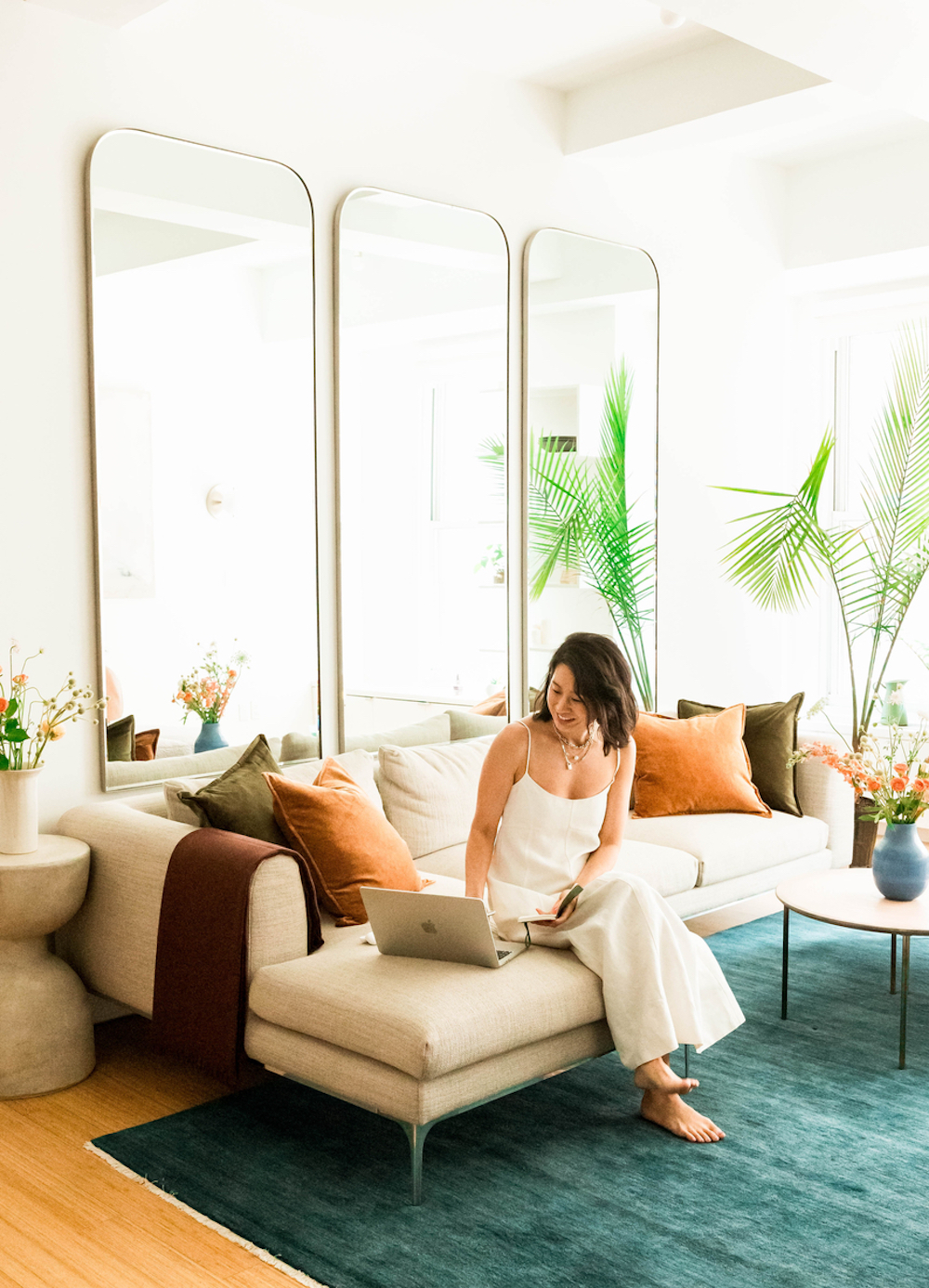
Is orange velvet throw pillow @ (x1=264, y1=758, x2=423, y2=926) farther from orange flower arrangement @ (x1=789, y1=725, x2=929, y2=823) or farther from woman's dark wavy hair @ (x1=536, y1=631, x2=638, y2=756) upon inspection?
orange flower arrangement @ (x1=789, y1=725, x2=929, y2=823)

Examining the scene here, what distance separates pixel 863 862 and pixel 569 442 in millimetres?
2007

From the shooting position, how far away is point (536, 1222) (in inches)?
98.7

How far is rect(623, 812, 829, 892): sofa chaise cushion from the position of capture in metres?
4.10

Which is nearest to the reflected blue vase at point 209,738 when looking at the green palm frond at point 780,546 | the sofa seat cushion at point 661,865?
the sofa seat cushion at point 661,865

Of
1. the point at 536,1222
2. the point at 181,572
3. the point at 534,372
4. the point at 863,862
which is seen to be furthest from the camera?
the point at 863,862

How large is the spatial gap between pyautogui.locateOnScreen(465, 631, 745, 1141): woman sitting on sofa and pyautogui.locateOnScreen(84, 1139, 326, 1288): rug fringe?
0.90 m

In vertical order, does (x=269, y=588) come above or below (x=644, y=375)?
below

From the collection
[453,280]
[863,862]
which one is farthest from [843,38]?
[863,862]

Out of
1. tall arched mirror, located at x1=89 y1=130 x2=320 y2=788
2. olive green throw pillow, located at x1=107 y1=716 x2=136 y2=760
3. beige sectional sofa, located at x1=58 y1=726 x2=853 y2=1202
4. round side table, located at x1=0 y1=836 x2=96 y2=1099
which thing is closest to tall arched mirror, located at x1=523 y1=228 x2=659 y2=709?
tall arched mirror, located at x1=89 y1=130 x2=320 y2=788

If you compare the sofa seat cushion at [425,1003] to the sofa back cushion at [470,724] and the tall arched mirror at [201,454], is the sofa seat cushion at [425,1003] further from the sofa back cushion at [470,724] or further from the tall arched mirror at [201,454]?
the sofa back cushion at [470,724]

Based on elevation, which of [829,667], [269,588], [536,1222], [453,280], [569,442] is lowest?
[536,1222]

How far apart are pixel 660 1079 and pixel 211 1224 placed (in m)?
1.04

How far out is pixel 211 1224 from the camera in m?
2.50

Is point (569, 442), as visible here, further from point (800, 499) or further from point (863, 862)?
point (863, 862)
